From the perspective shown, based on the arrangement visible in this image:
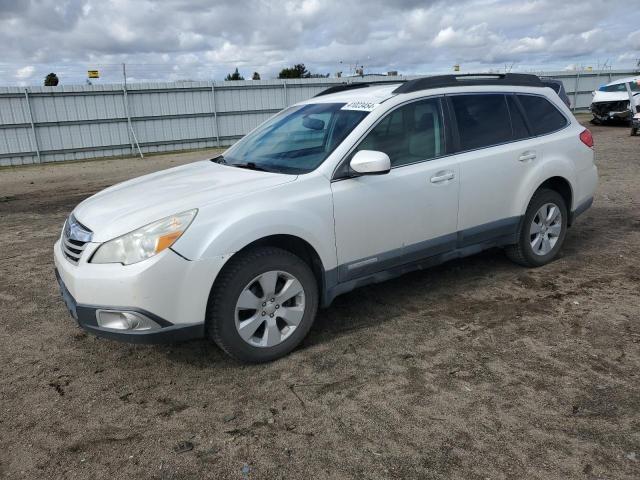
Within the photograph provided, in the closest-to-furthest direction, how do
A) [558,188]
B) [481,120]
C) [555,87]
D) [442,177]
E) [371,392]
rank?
[371,392]
[442,177]
[481,120]
[558,188]
[555,87]

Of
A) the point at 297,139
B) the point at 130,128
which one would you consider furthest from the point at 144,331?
the point at 130,128

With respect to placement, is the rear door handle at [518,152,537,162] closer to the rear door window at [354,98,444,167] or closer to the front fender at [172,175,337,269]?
the rear door window at [354,98,444,167]

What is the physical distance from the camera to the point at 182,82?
769 inches

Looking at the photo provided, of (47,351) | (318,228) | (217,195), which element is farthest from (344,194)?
(47,351)

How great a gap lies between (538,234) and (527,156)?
81cm

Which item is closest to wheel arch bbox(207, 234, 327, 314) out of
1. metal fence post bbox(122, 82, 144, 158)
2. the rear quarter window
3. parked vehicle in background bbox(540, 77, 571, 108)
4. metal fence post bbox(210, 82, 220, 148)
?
the rear quarter window

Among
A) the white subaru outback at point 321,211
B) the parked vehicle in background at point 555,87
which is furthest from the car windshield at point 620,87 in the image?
the white subaru outback at point 321,211

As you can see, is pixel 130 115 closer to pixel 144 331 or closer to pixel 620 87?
pixel 144 331

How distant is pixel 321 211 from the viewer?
353cm

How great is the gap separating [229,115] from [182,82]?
214cm

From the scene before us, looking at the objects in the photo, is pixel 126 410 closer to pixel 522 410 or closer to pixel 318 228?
pixel 318 228

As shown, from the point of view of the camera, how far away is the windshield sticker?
12.9 ft

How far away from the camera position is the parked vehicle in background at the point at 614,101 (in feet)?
64.6

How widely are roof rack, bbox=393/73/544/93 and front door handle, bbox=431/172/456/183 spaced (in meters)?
0.69
